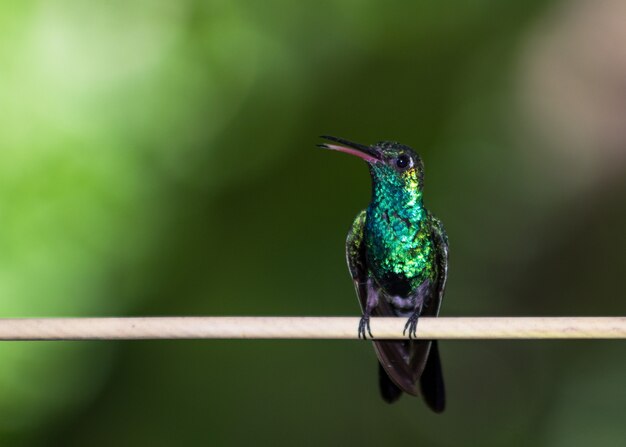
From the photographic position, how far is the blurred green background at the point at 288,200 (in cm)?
434

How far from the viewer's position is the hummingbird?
9.46ft

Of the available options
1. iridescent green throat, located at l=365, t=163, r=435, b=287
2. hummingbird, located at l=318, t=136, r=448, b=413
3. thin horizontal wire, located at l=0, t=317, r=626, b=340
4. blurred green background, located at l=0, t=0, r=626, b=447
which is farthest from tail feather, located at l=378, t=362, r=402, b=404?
blurred green background, located at l=0, t=0, r=626, b=447

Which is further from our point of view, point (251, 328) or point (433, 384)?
point (433, 384)

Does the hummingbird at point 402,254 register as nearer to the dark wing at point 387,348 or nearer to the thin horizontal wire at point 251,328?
the dark wing at point 387,348

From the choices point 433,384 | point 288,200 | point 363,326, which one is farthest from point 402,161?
point 288,200

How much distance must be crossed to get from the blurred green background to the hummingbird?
1517mm

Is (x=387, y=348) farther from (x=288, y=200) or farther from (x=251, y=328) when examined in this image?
(x=288, y=200)

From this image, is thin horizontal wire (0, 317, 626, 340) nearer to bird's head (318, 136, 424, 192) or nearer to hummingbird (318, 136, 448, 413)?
hummingbird (318, 136, 448, 413)

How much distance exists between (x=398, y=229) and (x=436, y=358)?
502mm

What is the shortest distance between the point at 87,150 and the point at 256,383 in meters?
1.64

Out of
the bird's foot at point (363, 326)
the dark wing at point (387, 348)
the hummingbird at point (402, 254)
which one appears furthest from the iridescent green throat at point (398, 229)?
the bird's foot at point (363, 326)

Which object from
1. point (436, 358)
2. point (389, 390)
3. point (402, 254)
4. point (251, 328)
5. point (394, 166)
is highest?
point (394, 166)

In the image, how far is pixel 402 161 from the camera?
2971 millimetres

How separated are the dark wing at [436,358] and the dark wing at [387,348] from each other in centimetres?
11
